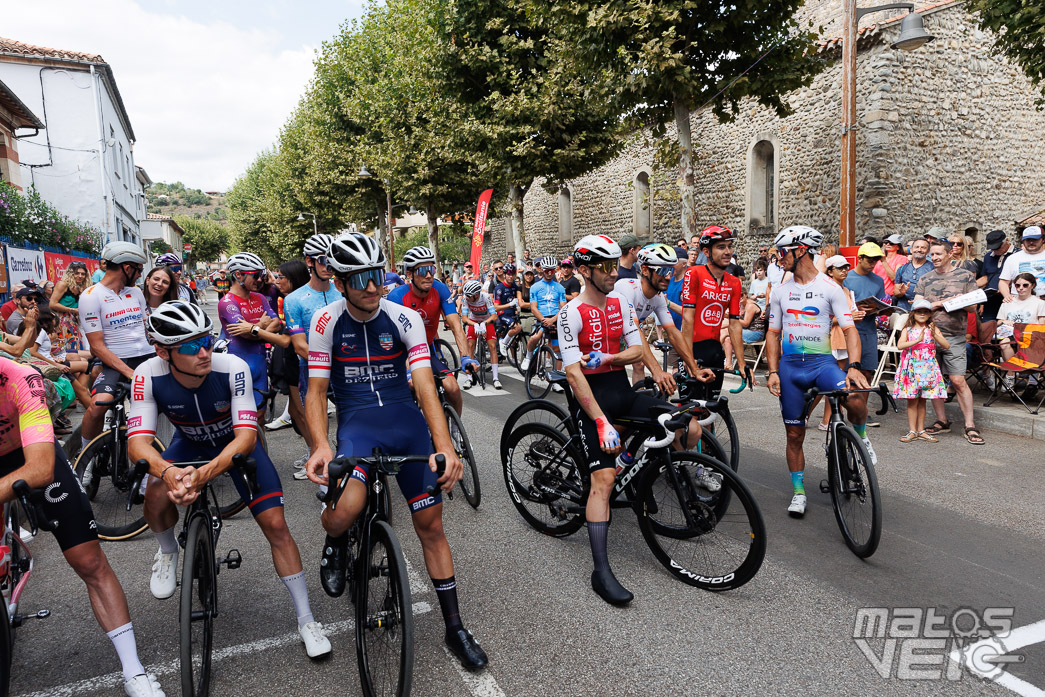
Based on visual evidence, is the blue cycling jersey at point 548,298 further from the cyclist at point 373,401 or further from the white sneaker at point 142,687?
the white sneaker at point 142,687

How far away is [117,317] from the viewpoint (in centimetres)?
569

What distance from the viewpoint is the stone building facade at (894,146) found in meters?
17.3

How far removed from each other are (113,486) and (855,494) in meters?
5.92

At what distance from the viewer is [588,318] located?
4.38 meters

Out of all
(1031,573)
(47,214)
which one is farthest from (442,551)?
(47,214)

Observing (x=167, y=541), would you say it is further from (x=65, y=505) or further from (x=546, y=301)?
(x=546, y=301)

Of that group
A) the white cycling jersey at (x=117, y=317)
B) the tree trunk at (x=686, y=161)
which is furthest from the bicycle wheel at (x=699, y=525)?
the tree trunk at (x=686, y=161)

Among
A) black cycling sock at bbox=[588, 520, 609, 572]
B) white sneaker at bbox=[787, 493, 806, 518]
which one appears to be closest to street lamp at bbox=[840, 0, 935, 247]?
white sneaker at bbox=[787, 493, 806, 518]

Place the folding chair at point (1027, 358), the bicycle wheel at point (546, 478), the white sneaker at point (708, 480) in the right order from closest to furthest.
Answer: the white sneaker at point (708, 480) < the bicycle wheel at point (546, 478) < the folding chair at point (1027, 358)

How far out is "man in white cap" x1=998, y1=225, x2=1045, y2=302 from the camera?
811cm

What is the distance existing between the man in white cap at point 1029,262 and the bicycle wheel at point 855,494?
537cm

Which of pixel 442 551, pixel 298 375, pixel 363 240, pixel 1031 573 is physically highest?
pixel 363 240

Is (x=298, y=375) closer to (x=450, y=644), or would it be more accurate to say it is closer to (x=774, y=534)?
(x=450, y=644)

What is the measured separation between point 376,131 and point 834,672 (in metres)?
30.8
